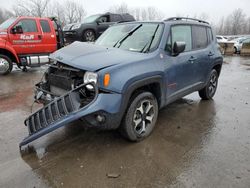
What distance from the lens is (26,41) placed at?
8.78 metres

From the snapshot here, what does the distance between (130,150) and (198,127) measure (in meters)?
1.52

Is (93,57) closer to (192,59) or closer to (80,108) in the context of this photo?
(80,108)

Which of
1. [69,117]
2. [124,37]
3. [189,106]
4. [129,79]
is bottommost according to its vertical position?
[189,106]

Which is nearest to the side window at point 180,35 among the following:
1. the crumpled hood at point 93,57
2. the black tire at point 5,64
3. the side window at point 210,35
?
the crumpled hood at point 93,57

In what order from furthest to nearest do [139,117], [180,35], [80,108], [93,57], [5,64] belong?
[5,64]
[180,35]
[139,117]
[93,57]
[80,108]

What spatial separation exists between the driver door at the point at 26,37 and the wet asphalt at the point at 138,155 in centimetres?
503

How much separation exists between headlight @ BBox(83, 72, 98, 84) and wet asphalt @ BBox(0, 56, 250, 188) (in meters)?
1.04

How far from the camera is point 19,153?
10.0 ft

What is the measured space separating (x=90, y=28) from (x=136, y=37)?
30.8 ft

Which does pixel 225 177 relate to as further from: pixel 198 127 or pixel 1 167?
pixel 1 167

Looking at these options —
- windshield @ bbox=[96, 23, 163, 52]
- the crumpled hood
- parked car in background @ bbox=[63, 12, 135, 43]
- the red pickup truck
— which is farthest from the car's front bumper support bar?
parked car in background @ bbox=[63, 12, 135, 43]

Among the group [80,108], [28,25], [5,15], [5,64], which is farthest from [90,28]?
[5,15]

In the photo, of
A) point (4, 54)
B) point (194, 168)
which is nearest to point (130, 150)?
point (194, 168)

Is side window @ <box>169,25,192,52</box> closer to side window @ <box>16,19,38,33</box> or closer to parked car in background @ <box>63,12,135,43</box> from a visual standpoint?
side window @ <box>16,19,38,33</box>
